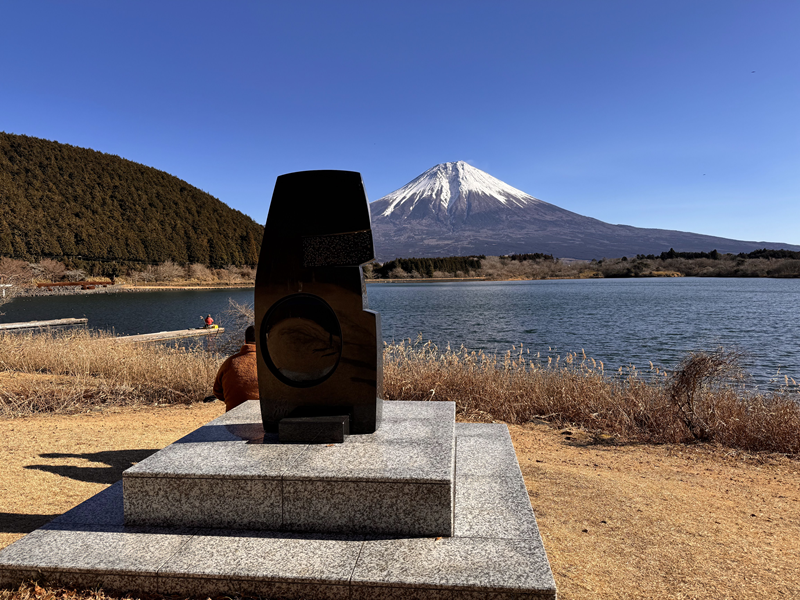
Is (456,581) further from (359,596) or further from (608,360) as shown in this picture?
(608,360)

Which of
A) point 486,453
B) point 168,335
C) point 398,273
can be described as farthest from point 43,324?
point 398,273

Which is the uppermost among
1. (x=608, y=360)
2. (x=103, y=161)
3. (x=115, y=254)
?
(x=103, y=161)

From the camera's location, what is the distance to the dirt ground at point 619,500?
3455 mm

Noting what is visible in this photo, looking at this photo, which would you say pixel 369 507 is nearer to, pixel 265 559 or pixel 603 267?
pixel 265 559

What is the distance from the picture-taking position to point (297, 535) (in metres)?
3.34

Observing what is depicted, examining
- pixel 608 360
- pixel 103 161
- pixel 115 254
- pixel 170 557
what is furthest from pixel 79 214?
pixel 170 557

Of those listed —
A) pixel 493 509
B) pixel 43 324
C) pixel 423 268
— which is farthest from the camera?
pixel 423 268

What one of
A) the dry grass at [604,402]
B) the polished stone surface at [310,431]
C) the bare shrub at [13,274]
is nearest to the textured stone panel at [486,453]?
the polished stone surface at [310,431]

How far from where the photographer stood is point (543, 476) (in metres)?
5.52

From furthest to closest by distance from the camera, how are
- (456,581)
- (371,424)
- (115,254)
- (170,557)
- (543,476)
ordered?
1. (115,254)
2. (543,476)
3. (371,424)
4. (170,557)
5. (456,581)

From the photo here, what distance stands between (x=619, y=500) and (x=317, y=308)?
330 cm

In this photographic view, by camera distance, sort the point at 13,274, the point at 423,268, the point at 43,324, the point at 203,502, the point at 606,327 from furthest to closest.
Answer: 1. the point at 423,268
2. the point at 13,274
3. the point at 43,324
4. the point at 606,327
5. the point at 203,502

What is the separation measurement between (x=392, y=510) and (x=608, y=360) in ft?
51.6

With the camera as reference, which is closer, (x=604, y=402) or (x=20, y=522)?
(x=20, y=522)
